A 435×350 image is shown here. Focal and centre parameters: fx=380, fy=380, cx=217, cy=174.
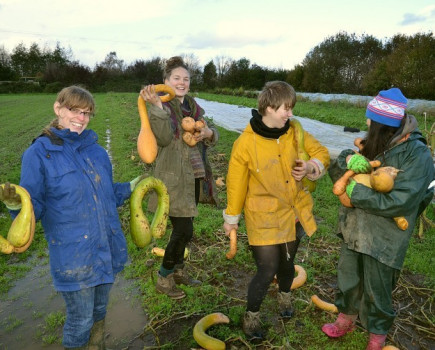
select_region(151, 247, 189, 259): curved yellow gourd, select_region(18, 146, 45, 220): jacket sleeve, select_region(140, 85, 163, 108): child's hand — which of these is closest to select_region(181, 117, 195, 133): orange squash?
select_region(140, 85, 163, 108): child's hand

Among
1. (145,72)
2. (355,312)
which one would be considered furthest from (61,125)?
(145,72)

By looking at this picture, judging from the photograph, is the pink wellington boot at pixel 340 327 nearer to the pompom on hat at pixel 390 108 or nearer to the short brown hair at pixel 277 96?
the pompom on hat at pixel 390 108

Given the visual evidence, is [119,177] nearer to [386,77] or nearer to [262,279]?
[262,279]

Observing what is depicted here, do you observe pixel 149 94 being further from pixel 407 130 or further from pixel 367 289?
pixel 367 289

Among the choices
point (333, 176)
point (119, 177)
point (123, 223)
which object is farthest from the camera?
point (119, 177)

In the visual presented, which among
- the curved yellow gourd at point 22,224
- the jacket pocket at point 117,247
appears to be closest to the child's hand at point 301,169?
the jacket pocket at point 117,247

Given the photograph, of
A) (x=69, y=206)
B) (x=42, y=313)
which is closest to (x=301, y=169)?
(x=69, y=206)

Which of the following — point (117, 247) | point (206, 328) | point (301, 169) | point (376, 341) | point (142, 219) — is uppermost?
point (301, 169)

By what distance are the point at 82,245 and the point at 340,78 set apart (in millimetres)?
29473

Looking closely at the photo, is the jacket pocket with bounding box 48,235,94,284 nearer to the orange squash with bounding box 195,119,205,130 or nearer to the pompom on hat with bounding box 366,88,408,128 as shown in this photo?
the orange squash with bounding box 195,119,205,130

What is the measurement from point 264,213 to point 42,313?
236cm

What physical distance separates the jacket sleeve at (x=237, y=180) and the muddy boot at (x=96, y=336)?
1.26 metres

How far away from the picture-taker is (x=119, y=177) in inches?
323

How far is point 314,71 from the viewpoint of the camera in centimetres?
3002
